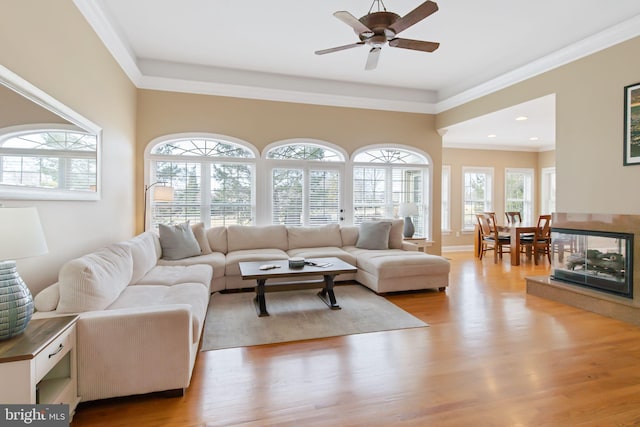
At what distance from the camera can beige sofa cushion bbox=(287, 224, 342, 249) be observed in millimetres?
5461

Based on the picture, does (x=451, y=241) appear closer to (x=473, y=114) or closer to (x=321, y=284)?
(x=473, y=114)

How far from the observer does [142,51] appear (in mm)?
4742

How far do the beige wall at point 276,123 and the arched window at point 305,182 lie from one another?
0.22m

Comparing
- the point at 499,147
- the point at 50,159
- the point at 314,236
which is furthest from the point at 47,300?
the point at 499,147

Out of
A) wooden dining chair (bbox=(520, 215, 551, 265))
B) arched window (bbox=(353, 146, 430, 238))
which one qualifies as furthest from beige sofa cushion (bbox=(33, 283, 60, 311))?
wooden dining chair (bbox=(520, 215, 551, 265))

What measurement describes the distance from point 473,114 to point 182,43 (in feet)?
15.3

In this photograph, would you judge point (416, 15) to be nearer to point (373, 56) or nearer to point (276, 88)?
point (373, 56)

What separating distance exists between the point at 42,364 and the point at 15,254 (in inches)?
22.7

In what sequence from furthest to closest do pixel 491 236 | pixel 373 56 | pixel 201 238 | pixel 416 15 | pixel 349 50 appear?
1. pixel 491 236
2. pixel 201 238
3. pixel 349 50
4. pixel 373 56
5. pixel 416 15

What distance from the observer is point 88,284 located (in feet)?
7.41

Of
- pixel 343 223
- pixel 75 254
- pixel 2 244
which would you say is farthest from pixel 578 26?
pixel 75 254

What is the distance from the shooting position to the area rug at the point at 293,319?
3.08 meters

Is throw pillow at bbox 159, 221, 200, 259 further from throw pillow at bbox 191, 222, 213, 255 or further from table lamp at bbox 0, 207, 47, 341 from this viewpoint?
table lamp at bbox 0, 207, 47, 341

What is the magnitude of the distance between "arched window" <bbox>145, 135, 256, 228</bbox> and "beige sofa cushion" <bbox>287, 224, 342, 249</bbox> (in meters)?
0.83
